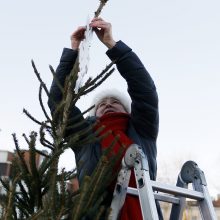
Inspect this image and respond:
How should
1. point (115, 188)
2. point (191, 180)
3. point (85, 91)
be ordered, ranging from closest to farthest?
point (85, 91), point (115, 188), point (191, 180)

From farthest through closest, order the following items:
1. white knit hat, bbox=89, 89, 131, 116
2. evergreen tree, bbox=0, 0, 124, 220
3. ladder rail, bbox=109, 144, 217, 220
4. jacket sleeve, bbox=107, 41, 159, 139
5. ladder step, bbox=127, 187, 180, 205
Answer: white knit hat, bbox=89, 89, 131, 116, jacket sleeve, bbox=107, 41, 159, 139, ladder step, bbox=127, 187, 180, 205, ladder rail, bbox=109, 144, 217, 220, evergreen tree, bbox=0, 0, 124, 220

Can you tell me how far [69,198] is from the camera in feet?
4.89

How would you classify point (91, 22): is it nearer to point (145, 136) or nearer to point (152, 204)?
point (145, 136)

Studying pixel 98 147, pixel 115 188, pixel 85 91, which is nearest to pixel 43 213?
pixel 85 91

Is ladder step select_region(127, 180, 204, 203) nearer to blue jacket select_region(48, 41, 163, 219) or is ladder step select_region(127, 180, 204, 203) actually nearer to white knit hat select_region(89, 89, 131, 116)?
blue jacket select_region(48, 41, 163, 219)

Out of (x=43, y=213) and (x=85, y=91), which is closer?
(x=43, y=213)

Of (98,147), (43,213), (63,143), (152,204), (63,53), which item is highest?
(63,53)

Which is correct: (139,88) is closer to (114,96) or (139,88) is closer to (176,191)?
(114,96)

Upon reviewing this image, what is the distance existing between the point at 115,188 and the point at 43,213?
2.60 feet

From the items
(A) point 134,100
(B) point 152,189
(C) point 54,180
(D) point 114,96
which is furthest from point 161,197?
(C) point 54,180

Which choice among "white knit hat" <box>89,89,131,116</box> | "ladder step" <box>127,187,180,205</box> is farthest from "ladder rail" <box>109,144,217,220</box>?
"white knit hat" <box>89,89,131,116</box>

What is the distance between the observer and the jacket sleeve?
219 centimetres

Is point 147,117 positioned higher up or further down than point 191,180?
higher up

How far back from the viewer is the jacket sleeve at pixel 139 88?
7.19 feet
